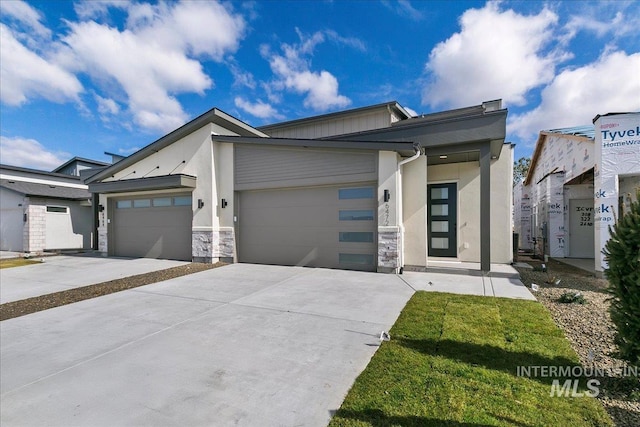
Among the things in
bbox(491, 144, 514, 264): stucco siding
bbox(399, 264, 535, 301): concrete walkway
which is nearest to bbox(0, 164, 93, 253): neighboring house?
bbox(399, 264, 535, 301): concrete walkway

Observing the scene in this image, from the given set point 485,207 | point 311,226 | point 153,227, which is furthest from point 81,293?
point 485,207

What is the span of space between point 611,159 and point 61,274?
588 inches

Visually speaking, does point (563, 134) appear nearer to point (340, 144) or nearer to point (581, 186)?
point (581, 186)

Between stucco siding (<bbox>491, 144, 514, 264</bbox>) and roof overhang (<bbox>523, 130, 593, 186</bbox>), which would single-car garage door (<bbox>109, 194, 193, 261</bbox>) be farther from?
roof overhang (<bbox>523, 130, 593, 186</bbox>)

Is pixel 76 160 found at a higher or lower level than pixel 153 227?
higher

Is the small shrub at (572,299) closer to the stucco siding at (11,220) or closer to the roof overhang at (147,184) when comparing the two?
the roof overhang at (147,184)

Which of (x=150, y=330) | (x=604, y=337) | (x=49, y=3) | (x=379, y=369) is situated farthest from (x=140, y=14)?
(x=604, y=337)

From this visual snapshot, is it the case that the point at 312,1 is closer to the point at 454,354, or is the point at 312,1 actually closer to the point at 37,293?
the point at 454,354

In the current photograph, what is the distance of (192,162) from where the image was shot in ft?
32.1

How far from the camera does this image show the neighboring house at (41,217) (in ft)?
42.3

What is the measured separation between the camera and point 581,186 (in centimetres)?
1138

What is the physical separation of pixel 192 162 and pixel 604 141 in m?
12.0

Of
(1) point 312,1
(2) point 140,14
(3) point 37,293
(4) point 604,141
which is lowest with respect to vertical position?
(3) point 37,293

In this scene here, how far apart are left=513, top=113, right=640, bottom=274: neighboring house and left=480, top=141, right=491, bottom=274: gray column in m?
2.09
